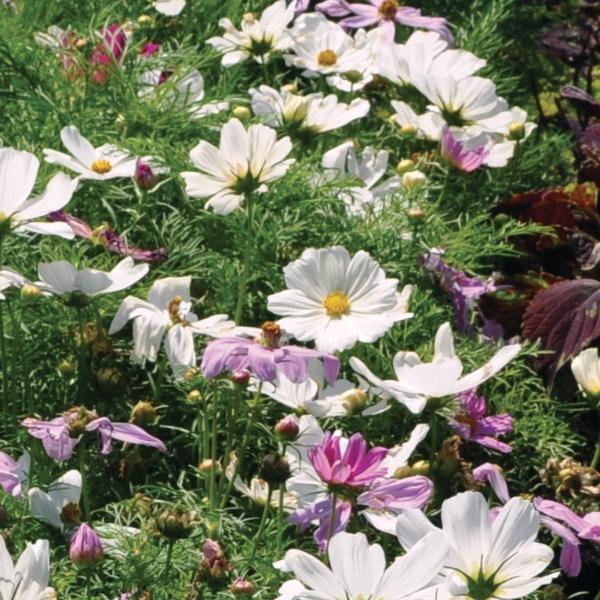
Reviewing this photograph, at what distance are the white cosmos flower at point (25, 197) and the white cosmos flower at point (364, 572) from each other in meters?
0.58

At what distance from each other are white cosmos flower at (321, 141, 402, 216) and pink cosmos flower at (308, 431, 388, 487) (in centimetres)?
75

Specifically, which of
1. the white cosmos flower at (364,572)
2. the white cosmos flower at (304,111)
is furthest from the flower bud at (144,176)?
the white cosmos flower at (364,572)

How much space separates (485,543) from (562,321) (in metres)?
0.80

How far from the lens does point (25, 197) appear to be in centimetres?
162

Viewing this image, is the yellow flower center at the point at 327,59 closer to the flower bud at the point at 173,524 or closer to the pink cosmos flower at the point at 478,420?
the pink cosmos flower at the point at 478,420

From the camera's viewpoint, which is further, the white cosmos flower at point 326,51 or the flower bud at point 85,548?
the white cosmos flower at point 326,51

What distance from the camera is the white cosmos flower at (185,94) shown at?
2215 mm

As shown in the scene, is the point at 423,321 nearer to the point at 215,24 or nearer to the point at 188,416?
the point at 188,416

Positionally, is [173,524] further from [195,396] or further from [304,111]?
[304,111]

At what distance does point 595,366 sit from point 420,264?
1.23 feet

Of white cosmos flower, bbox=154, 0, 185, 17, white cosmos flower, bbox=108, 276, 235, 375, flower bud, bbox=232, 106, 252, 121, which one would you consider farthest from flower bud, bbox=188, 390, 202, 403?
white cosmos flower, bbox=154, 0, 185, 17

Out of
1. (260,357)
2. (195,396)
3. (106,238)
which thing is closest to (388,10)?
(106,238)

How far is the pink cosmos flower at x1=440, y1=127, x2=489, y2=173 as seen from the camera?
2.18 metres

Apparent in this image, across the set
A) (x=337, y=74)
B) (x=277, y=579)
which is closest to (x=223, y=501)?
(x=277, y=579)
